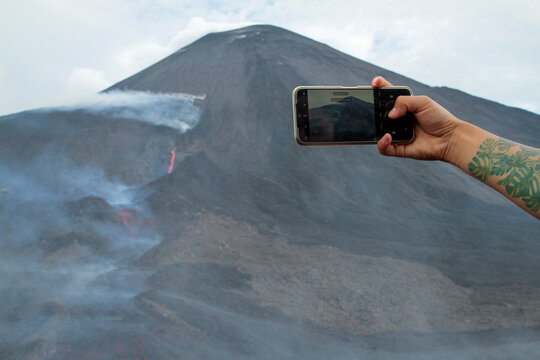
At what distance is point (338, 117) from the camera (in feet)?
6.25

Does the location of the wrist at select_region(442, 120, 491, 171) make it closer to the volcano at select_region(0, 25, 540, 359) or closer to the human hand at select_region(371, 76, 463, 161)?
the human hand at select_region(371, 76, 463, 161)

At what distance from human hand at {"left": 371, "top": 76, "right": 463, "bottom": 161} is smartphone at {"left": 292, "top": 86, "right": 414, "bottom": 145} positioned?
9 cm

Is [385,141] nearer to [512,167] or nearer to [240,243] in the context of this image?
[512,167]

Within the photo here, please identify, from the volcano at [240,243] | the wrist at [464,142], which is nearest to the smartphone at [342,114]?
the wrist at [464,142]

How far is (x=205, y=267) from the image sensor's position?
7988 millimetres

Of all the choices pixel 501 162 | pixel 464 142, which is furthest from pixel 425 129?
pixel 501 162

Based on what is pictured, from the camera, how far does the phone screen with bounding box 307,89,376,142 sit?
1.89 meters

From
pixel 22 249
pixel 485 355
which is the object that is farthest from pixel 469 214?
pixel 22 249

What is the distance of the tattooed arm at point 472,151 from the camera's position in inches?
58.6

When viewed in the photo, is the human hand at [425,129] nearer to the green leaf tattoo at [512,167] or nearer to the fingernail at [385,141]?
the fingernail at [385,141]

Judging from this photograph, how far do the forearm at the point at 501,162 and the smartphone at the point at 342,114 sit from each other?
0.36 m

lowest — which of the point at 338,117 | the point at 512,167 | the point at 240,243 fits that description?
the point at 240,243

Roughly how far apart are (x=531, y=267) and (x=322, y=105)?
8.91m

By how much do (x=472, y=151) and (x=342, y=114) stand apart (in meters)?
0.64
